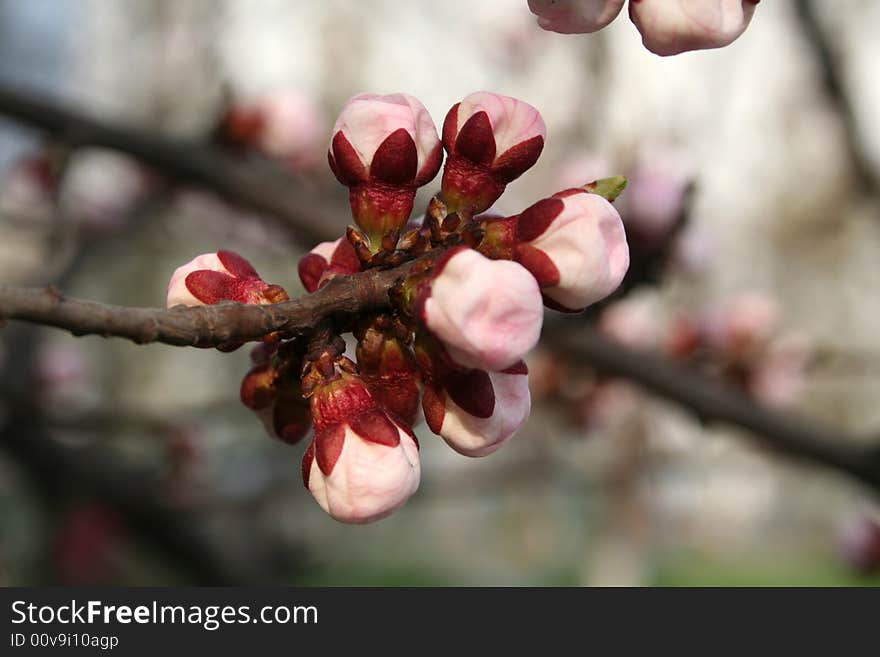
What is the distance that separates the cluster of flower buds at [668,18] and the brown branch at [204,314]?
0.22 m

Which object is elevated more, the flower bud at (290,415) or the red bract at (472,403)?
the flower bud at (290,415)

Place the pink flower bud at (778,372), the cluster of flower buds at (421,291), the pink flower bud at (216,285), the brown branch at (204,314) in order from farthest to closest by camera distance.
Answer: the pink flower bud at (778,372) < the pink flower bud at (216,285) < the cluster of flower buds at (421,291) < the brown branch at (204,314)

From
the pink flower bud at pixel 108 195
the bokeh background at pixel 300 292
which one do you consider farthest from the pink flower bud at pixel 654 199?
the pink flower bud at pixel 108 195

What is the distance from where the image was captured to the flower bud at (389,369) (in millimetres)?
747

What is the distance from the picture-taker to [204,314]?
606 millimetres

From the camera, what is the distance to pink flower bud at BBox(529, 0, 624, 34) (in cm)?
67

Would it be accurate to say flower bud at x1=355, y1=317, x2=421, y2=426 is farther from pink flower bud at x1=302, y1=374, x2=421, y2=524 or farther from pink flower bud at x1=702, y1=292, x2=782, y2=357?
pink flower bud at x1=702, y1=292, x2=782, y2=357

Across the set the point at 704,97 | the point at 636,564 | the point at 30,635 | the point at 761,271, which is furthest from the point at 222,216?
the point at 761,271

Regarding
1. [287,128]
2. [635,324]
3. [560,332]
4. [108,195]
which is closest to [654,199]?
[560,332]

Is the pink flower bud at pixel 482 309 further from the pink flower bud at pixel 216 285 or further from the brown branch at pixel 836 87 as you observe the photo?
the brown branch at pixel 836 87

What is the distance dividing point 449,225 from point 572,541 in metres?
11.3

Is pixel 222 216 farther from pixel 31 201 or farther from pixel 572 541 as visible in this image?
pixel 572 541

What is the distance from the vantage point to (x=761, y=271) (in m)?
11.6

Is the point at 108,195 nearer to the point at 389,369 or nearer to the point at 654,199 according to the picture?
the point at 654,199
